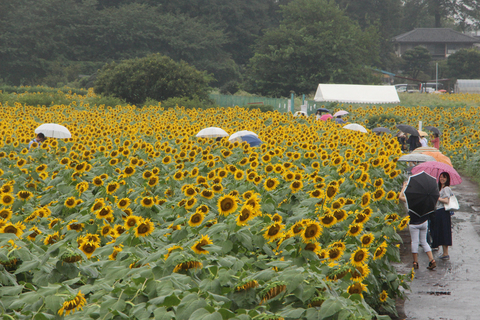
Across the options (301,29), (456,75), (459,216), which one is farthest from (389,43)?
(459,216)

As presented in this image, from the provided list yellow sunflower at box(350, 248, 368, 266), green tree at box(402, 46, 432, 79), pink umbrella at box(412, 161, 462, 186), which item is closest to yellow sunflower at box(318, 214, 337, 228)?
yellow sunflower at box(350, 248, 368, 266)

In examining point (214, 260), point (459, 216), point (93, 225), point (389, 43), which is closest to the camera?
point (214, 260)

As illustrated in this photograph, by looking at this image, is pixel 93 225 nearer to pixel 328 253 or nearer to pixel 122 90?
pixel 328 253

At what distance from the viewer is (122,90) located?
1133 inches

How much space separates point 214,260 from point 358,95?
104 feet

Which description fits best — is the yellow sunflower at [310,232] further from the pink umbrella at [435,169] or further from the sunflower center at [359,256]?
the pink umbrella at [435,169]

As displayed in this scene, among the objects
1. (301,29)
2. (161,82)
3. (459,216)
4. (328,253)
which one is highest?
(301,29)

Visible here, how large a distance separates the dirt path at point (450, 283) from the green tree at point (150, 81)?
20.1 metres

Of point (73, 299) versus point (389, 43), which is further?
point (389, 43)

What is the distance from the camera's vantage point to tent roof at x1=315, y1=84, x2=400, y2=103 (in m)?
33.8

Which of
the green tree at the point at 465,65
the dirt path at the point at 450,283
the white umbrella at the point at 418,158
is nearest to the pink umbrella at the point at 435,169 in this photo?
the white umbrella at the point at 418,158

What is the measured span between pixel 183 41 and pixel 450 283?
48269 millimetres

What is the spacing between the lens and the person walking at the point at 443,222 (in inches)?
323

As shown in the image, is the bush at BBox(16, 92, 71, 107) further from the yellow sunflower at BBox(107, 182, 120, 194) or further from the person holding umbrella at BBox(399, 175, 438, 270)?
the person holding umbrella at BBox(399, 175, 438, 270)
